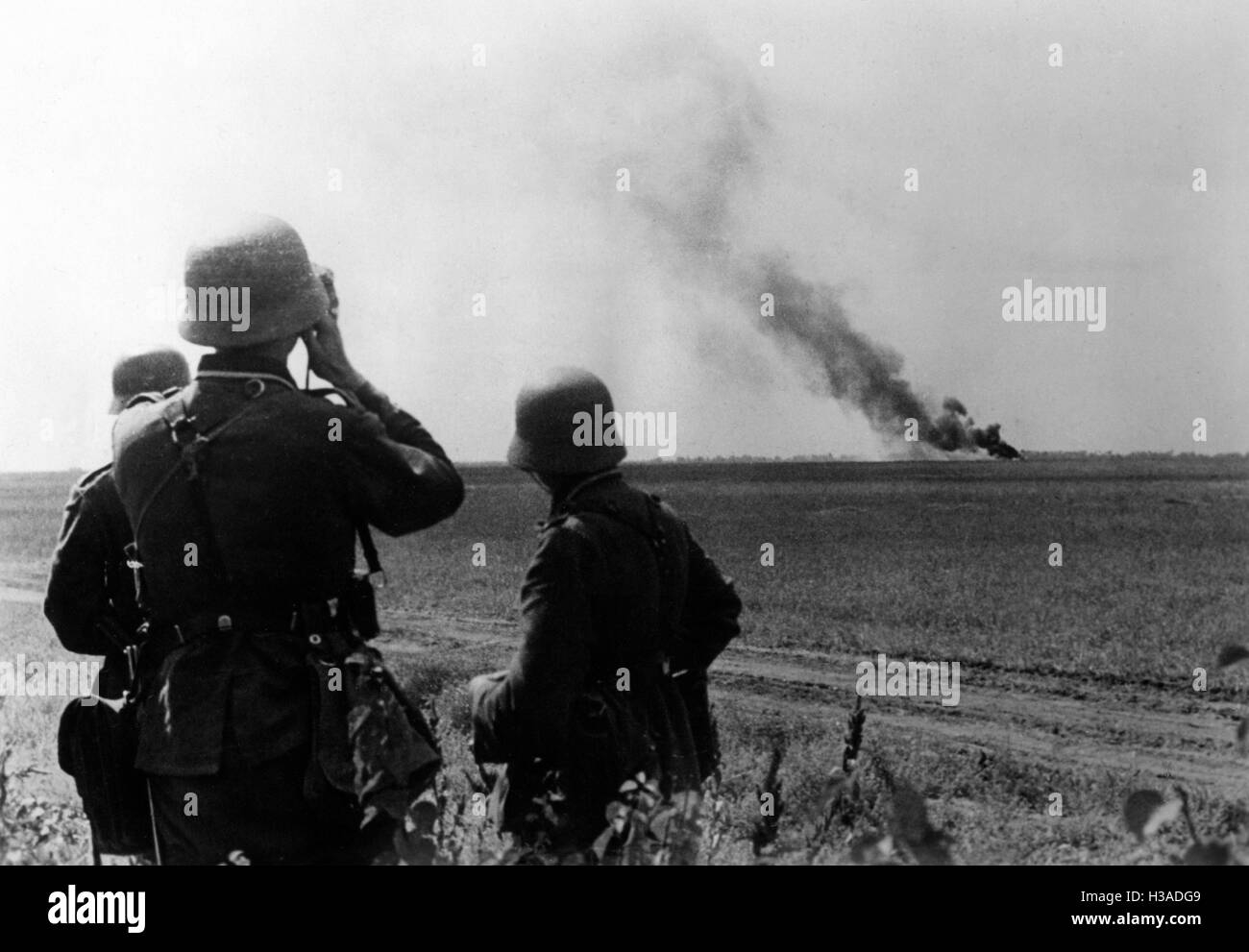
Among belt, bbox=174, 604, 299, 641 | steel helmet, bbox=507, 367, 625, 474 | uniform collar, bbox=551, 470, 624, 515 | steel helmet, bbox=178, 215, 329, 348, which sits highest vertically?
steel helmet, bbox=178, 215, 329, 348

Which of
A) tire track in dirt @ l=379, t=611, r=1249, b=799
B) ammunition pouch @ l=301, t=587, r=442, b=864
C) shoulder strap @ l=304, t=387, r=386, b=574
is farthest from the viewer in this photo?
tire track in dirt @ l=379, t=611, r=1249, b=799

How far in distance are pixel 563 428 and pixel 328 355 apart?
0.74 meters

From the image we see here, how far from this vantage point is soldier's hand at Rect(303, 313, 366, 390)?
4.58m

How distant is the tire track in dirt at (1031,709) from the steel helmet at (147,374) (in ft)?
12.5

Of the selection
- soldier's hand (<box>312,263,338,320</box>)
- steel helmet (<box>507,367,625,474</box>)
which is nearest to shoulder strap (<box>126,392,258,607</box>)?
soldier's hand (<box>312,263,338,320</box>)

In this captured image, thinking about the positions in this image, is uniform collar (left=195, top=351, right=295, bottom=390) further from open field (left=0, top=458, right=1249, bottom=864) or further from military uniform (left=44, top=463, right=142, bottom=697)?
open field (left=0, top=458, right=1249, bottom=864)

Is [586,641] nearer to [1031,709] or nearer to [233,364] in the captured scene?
[233,364]

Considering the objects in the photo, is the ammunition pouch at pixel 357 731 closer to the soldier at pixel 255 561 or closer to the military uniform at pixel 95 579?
the soldier at pixel 255 561

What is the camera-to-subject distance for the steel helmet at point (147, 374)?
5.37 m

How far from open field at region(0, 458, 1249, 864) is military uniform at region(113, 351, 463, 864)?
127 cm

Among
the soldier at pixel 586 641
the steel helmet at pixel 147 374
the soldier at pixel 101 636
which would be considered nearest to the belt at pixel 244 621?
the soldier at pixel 101 636

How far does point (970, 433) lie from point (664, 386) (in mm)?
1294
